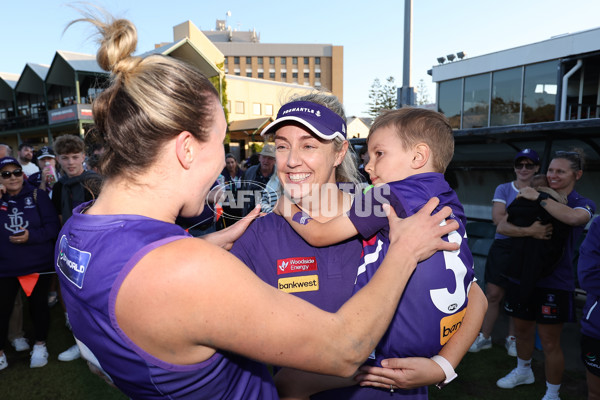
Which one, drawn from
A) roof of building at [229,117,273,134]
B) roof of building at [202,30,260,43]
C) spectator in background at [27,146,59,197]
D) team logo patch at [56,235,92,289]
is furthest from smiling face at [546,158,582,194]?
roof of building at [202,30,260,43]

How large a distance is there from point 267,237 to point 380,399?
3.04ft

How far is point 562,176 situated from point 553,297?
4.22 ft

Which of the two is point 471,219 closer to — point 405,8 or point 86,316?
point 405,8

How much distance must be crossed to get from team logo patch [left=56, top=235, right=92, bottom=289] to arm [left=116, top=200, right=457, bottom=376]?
0.61 ft

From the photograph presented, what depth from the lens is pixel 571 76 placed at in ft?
37.1

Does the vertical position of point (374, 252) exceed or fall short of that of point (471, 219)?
it exceeds it

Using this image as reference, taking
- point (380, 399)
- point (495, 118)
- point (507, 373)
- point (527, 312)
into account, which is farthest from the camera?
point (495, 118)

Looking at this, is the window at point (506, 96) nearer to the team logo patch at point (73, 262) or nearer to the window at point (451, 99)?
the window at point (451, 99)

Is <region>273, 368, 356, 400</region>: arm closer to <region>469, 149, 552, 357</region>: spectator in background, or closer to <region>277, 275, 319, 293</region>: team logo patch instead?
<region>277, 275, 319, 293</region>: team logo patch

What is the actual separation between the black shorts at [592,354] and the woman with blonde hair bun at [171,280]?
2638 mm

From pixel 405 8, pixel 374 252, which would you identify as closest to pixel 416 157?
pixel 374 252

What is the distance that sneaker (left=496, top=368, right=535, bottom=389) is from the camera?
3973 millimetres

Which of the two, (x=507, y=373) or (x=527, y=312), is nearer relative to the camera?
(x=527, y=312)

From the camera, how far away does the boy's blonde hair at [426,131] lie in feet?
5.96
